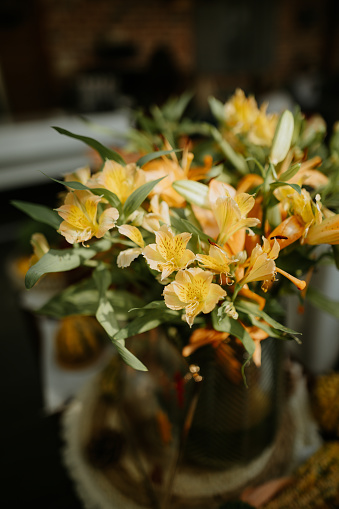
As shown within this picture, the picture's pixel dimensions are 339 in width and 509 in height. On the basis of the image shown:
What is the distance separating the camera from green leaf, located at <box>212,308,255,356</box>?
0.41 metres

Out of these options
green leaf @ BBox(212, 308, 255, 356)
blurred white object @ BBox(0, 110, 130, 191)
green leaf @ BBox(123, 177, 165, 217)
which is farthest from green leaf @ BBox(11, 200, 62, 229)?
blurred white object @ BBox(0, 110, 130, 191)

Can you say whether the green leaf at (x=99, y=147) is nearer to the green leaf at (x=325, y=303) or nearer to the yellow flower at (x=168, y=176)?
the yellow flower at (x=168, y=176)

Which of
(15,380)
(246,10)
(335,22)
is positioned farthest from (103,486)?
(335,22)

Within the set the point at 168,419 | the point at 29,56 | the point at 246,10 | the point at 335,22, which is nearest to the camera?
the point at 168,419

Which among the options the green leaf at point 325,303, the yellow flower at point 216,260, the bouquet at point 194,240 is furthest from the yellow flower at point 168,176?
the green leaf at point 325,303

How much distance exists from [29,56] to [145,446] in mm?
4766

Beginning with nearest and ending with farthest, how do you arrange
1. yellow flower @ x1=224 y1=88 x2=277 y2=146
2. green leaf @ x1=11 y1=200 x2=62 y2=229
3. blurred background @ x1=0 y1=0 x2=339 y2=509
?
green leaf @ x1=11 y1=200 x2=62 y2=229
yellow flower @ x1=224 y1=88 x2=277 y2=146
blurred background @ x1=0 y1=0 x2=339 y2=509

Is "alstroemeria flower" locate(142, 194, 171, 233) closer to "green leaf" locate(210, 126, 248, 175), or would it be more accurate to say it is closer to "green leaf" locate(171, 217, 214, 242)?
"green leaf" locate(171, 217, 214, 242)

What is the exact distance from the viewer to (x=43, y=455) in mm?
780

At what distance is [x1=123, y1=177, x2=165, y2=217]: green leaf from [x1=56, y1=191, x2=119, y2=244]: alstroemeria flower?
24mm

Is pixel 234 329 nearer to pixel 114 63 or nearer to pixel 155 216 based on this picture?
pixel 155 216

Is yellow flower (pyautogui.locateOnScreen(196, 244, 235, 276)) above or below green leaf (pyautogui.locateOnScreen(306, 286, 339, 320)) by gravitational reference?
above

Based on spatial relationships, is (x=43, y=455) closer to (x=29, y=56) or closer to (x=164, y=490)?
(x=164, y=490)

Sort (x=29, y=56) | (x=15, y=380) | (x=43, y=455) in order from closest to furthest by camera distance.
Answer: (x=43, y=455) → (x=15, y=380) → (x=29, y=56)
